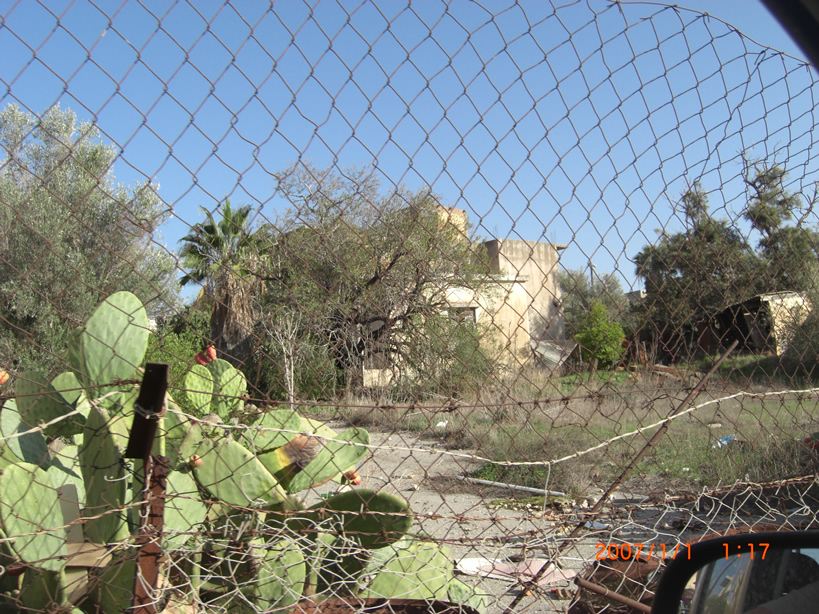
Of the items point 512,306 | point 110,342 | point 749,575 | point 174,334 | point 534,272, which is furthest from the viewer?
point 534,272

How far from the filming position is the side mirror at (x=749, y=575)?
3.18ft

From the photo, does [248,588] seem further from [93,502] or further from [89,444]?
[89,444]

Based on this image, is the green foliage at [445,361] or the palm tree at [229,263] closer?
the palm tree at [229,263]

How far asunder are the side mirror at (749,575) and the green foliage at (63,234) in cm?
124

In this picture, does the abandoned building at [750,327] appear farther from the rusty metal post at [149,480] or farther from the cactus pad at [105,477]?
the cactus pad at [105,477]

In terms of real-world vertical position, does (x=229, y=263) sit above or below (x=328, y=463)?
above

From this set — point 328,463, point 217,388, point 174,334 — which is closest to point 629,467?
point 328,463

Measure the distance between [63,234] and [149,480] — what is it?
4675 mm

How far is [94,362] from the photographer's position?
1.58 m

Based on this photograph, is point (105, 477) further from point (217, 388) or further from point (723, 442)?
point (723, 442)

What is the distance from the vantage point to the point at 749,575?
A: 1.05 m

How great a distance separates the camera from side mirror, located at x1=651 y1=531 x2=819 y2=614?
969 mm

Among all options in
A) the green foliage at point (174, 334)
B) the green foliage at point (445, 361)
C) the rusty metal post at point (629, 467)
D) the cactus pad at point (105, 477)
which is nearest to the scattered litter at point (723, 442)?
the rusty metal post at point (629, 467)

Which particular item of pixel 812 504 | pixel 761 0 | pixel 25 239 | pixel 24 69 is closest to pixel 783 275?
pixel 812 504
